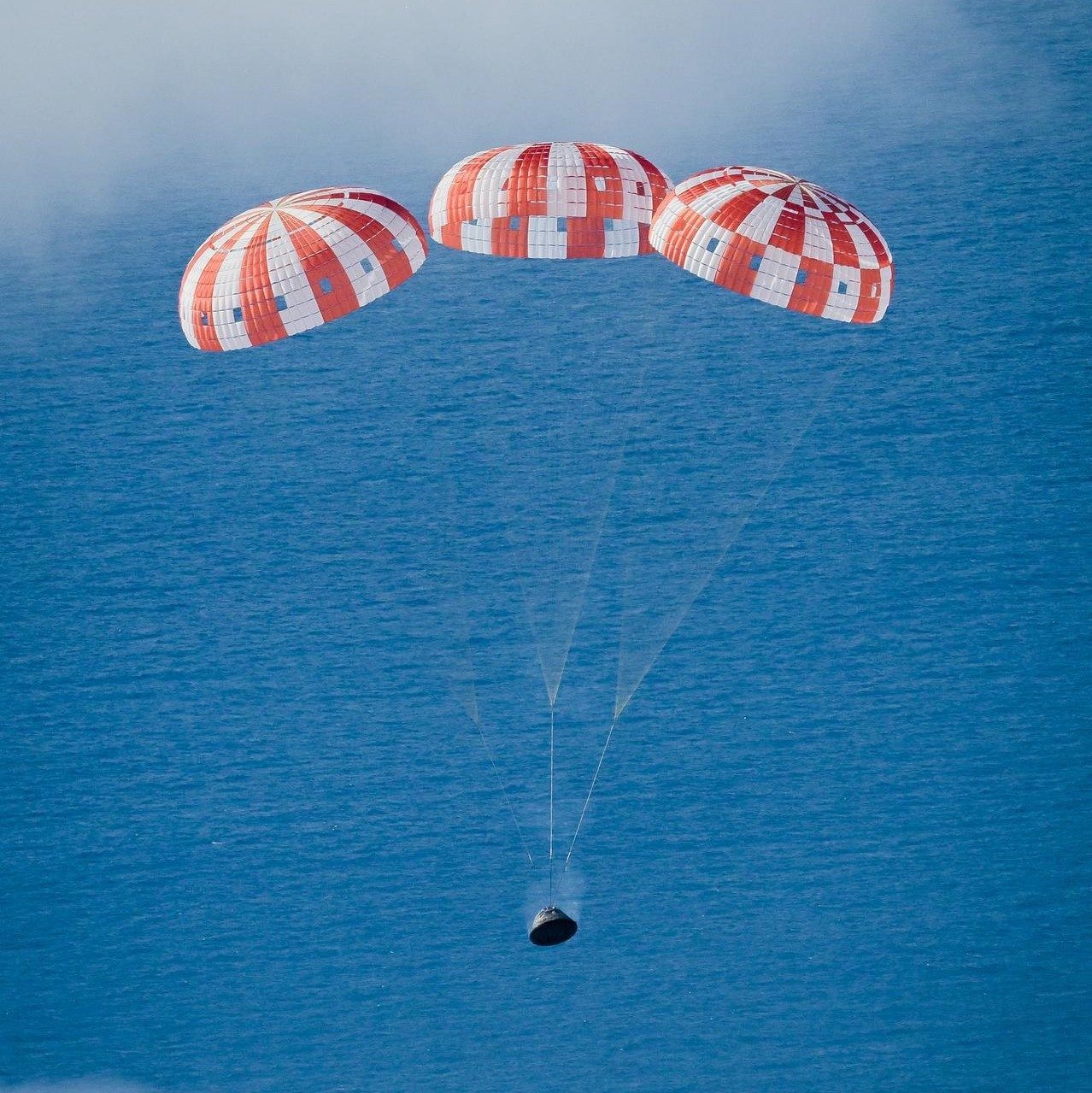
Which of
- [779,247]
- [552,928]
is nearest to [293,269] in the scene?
[779,247]

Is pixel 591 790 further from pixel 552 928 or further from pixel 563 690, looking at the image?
pixel 552 928

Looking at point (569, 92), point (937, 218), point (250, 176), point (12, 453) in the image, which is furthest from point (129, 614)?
point (937, 218)

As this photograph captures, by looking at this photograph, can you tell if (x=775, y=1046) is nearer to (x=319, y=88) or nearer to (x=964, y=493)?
(x=964, y=493)

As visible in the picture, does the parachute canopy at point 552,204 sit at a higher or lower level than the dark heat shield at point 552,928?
higher

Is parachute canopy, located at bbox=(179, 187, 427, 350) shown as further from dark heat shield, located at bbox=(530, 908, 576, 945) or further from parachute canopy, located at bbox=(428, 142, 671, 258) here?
dark heat shield, located at bbox=(530, 908, 576, 945)

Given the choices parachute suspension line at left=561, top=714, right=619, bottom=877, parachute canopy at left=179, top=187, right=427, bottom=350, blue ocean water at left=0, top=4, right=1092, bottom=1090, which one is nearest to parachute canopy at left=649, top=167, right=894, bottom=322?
parachute canopy at left=179, top=187, right=427, bottom=350

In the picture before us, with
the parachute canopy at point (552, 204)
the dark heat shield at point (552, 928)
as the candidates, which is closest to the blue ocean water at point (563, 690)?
the dark heat shield at point (552, 928)

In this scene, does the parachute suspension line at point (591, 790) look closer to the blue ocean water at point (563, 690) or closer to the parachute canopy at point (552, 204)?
the blue ocean water at point (563, 690)
